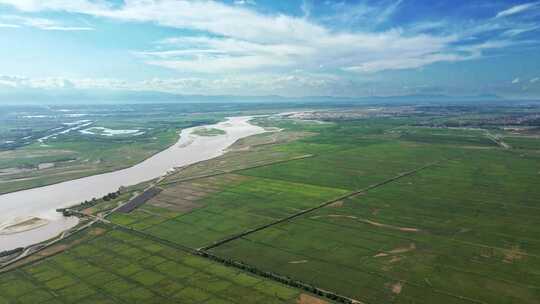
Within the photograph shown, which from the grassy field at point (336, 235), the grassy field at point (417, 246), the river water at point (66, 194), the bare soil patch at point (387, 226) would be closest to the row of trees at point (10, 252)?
the river water at point (66, 194)

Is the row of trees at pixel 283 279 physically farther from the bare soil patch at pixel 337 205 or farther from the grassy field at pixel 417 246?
the bare soil patch at pixel 337 205

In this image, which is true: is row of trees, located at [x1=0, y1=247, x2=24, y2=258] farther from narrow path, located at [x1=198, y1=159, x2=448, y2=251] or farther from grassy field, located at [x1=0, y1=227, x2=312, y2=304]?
narrow path, located at [x1=198, y1=159, x2=448, y2=251]

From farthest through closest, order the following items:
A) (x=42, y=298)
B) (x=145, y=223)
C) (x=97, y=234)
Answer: (x=145, y=223), (x=97, y=234), (x=42, y=298)

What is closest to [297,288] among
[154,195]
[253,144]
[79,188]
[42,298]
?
[42,298]

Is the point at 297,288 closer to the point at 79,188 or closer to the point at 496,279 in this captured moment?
the point at 496,279

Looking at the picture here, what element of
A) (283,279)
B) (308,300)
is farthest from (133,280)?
(308,300)

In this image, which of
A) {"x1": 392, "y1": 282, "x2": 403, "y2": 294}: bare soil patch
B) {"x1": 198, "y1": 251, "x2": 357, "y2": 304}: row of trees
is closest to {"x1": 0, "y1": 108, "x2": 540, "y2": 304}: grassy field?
{"x1": 392, "y1": 282, "x2": 403, "y2": 294}: bare soil patch
